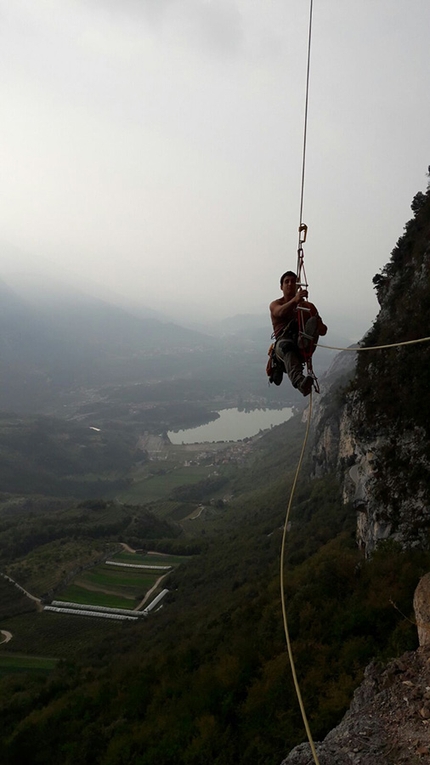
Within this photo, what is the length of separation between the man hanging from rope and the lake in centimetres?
11219

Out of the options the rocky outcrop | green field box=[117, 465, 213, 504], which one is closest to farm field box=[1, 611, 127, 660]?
the rocky outcrop

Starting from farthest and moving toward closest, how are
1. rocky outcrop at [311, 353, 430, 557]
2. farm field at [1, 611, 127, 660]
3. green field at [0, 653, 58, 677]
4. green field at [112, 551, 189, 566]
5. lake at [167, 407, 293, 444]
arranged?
1. lake at [167, 407, 293, 444]
2. green field at [112, 551, 189, 566]
3. farm field at [1, 611, 127, 660]
4. green field at [0, 653, 58, 677]
5. rocky outcrop at [311, 353, 430, 557]

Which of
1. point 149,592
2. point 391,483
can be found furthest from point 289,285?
point 149,592

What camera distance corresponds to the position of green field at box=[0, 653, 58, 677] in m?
22.9

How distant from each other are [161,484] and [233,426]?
172ft

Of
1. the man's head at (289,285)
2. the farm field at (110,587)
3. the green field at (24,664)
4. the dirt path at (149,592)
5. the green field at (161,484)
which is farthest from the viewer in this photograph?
the green field at (161,484)

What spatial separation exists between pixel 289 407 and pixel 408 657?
155316 mm

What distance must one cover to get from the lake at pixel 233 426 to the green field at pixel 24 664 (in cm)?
9403

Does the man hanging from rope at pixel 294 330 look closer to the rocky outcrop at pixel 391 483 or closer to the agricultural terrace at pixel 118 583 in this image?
the rocky outcrop at pixel 391 483

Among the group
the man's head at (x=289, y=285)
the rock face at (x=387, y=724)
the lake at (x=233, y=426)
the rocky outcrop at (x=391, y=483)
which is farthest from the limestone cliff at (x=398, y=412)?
the lake at (x=233, y=426)

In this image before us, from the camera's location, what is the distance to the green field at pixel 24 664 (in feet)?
75.0

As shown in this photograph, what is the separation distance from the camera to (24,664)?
77.4 ft

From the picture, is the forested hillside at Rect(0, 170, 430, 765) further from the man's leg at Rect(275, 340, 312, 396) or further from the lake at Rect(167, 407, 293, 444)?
the lake at Rect(167, 407, 293, 444)

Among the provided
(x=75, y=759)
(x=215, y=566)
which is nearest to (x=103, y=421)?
(x=215, y=566)
